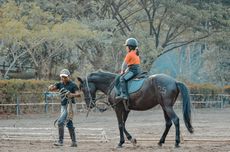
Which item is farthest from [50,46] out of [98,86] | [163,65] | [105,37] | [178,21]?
[163,65]

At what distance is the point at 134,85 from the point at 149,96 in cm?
47

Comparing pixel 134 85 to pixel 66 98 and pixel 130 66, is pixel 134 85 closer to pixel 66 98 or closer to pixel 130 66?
pixel 130 66

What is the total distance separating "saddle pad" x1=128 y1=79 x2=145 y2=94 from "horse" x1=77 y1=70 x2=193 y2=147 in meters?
0.08

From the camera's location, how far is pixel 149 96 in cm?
1388

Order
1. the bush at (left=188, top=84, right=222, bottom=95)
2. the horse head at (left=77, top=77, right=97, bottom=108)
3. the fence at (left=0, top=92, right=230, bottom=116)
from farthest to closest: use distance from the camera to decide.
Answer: the bush at (left=188, top=84, right=222, bottom=95) → the fence at (left=0, top=92, right=230, bottom=116) → the horse head at (left=77, top=77, right=97, bottom=108)

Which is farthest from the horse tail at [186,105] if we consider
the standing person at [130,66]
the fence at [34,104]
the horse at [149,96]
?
the fence at [34,104]

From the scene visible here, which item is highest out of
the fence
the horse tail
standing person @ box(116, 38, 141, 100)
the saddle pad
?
standing person @ box(116, 38, 141, 100)

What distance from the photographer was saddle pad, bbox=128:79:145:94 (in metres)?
14.0

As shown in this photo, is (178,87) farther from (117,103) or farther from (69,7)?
(69,7)

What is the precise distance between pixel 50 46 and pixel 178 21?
1358 cm

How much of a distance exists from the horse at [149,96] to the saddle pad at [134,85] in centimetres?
8

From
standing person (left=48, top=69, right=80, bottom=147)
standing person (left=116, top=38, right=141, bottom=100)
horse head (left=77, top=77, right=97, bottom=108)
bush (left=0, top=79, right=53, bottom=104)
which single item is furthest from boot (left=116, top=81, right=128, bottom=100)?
bush (left=0, top=79, right=53, bottom=104)

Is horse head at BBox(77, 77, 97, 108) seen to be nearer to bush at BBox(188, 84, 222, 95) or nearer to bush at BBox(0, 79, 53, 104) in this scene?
bush at BBox(0, 79, 53, 104)

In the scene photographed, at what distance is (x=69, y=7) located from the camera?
Answer: 42875 millimetres
